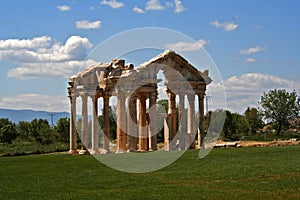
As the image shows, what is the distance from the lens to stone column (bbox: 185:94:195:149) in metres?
64.1

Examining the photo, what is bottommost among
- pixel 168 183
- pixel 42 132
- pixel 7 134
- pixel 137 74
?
pixel 168 183

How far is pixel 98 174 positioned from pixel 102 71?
29530 mm

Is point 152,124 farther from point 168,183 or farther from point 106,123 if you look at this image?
point 168,183

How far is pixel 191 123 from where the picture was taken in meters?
64.5

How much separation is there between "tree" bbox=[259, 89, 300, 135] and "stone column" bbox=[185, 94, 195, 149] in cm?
5102

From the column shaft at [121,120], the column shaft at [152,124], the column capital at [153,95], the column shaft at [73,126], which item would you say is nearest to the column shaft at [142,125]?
the column shaft at [152,124]

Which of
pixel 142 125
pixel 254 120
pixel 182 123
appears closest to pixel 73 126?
pixel 142 125

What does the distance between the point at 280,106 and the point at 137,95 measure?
57225 millimetres

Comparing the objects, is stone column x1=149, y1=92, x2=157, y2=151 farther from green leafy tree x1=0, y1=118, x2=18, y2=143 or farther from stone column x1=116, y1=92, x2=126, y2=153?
green leafy tree x1=0, y1=118, x2=18, y2=143

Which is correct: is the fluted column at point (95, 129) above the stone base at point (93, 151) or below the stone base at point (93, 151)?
above

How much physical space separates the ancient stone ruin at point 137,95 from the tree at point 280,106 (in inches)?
1990

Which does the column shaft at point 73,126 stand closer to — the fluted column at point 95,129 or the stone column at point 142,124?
the fluted column at point 95,129

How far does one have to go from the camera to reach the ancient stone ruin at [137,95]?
60.6m

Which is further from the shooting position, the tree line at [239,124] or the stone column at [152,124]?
the tree line at [239,124]
